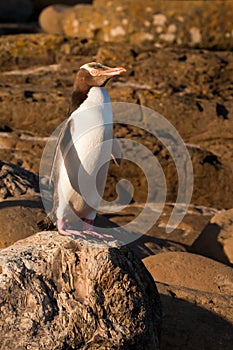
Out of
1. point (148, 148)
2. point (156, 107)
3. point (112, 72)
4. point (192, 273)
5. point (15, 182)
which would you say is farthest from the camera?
point (156, 107)

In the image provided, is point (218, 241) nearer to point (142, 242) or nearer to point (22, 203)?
point (142, 242)

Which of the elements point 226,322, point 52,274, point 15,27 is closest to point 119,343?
point 52,274

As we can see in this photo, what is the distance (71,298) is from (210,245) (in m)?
3.90

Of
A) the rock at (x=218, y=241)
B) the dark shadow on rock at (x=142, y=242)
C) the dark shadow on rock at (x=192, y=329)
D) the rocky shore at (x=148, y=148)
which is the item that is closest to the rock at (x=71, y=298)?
the rocky shore at (x=148, y=148)

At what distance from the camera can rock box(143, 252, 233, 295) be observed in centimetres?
835

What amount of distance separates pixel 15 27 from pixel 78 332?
13.8 metres

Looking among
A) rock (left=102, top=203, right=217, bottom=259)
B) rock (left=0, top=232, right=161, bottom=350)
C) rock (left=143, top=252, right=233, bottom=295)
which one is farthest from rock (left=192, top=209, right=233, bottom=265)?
rock (left=0, top=232, right=161, bottom=350)

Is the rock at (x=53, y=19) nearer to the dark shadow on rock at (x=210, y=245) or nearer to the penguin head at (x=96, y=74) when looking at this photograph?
the dark shadow on rock at (x=210, y=245)

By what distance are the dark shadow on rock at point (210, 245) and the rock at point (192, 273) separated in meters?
1.06

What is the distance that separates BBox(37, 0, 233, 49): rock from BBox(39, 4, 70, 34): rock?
3436 millimetres

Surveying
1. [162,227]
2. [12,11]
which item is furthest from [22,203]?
[12,11]

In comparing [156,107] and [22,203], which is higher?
[156,107]

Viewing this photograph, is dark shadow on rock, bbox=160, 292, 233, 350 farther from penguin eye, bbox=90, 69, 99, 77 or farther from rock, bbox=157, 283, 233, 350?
penguin eye, bbox=90, 69, 99, 77

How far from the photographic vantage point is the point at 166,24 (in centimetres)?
1470
